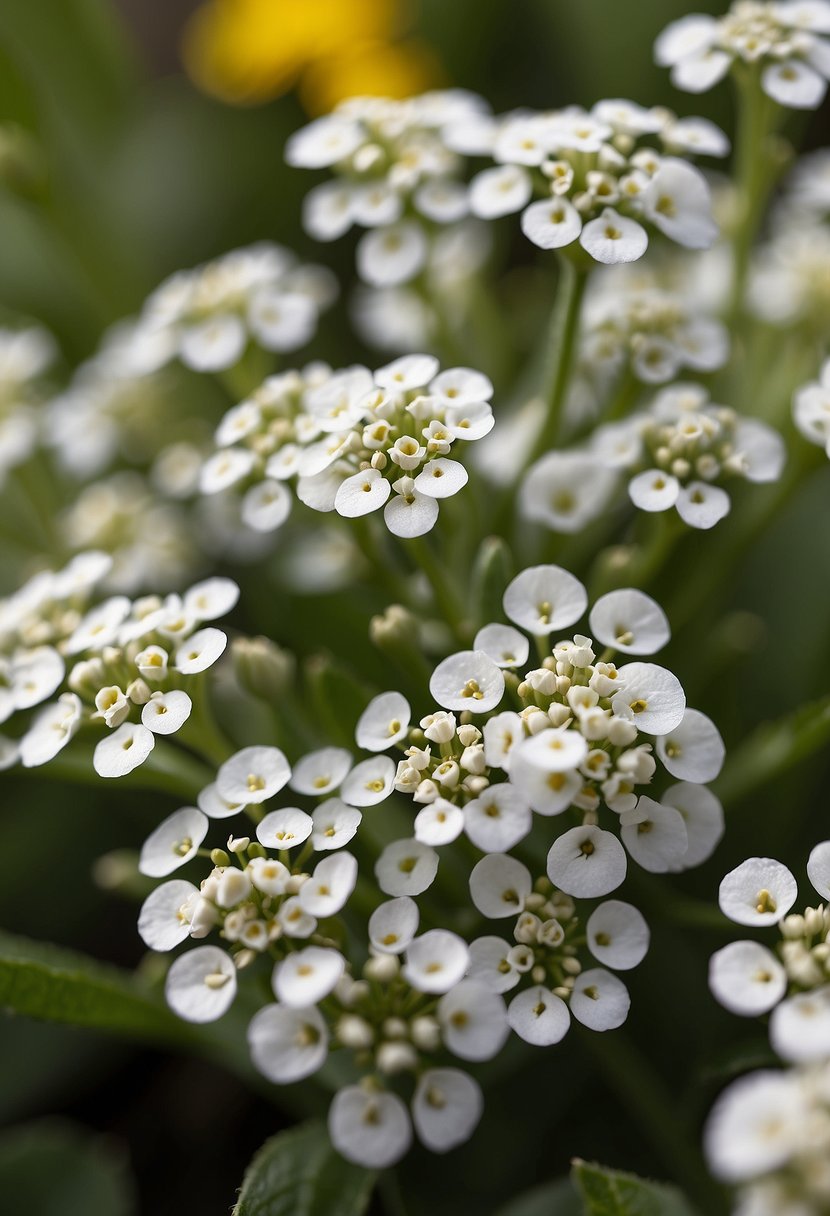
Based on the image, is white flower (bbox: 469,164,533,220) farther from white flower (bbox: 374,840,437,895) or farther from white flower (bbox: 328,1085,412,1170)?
white flower (bbox: 328,1085,412,1170)

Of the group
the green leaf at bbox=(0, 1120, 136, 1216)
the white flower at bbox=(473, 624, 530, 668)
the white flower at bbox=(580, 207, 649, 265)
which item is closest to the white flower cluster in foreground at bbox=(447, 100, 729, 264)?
the white flower at bbox=(580, 207, 649, 265)

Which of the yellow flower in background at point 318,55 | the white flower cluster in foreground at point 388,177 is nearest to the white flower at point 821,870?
the white flower cluster in foreground at point 388,177

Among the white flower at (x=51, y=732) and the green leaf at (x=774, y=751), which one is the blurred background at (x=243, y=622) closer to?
the green leaf at (x=774, y=751)

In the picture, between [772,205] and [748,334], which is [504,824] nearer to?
[748,334]

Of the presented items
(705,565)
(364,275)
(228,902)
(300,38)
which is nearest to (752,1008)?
(228,902)

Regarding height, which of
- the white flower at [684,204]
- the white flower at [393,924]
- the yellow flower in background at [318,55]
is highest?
the yellow flower in background at [318,55]
